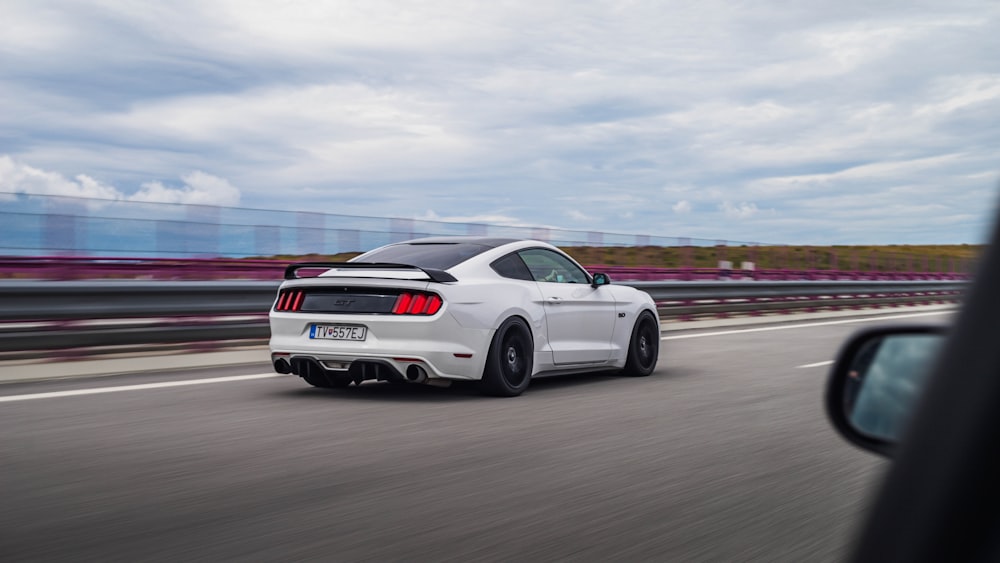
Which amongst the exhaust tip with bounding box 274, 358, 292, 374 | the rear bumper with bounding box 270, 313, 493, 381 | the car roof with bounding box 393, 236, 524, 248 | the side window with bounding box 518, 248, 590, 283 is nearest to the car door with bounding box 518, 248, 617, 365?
the side window with bounding box 518, 248, 590, 283

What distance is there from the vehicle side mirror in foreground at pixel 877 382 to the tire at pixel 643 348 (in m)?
8.41

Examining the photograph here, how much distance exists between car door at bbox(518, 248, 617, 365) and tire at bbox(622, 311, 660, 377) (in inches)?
17.9

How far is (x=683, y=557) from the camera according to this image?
12.8ft

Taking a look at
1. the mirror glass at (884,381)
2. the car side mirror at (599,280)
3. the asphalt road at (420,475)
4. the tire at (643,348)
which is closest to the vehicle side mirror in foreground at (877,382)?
the mirror glass at (884,381)

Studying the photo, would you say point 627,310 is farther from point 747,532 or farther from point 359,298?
point 747,532

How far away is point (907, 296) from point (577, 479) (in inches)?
1197

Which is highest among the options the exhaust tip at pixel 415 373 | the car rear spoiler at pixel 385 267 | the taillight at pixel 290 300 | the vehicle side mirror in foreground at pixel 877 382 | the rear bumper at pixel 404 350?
the car rear spoiler at pixel 385 267

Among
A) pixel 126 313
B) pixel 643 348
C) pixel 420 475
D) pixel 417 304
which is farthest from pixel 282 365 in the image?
pixel 643 348

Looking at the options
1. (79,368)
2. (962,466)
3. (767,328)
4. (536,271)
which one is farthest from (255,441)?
(767,328)

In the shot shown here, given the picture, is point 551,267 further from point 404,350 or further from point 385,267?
point 404,350

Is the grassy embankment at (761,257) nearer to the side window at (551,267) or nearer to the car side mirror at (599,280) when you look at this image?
the side window at (551,267)

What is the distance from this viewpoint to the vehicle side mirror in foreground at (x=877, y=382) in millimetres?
1814

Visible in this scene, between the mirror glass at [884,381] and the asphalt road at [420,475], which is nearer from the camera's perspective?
the mirror glass at [884,381]

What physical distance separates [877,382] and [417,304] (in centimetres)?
634
